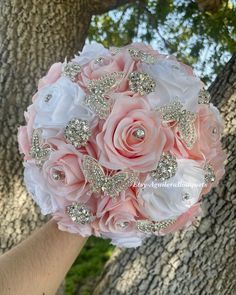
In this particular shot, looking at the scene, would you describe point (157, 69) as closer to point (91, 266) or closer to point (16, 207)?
point (16, 207)

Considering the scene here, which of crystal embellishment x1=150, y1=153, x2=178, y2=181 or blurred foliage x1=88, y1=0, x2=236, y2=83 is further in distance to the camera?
blurred foliage x1=88, y1=0, x2=236, y2=83

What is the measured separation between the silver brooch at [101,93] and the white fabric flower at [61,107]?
0.04 feet

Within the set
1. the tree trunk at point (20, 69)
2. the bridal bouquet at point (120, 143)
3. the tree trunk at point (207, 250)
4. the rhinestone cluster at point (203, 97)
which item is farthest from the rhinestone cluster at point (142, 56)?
the tree trunk at point (20, 69)

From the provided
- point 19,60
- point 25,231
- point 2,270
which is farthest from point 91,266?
point 2,270

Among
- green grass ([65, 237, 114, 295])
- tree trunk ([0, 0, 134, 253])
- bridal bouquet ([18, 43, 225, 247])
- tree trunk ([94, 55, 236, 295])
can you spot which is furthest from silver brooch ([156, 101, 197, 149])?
green grass ([65, 237, 114, 295])

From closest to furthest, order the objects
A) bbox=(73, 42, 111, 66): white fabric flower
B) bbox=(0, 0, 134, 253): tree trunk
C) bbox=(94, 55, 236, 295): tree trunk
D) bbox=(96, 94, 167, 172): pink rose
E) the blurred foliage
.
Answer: bbox=(96, 94, 167, 172): pink rose → bbox=(73, 42, 111, 66): white fabric flower → bbox=(94, 55, 236, 295): tree trunk → bbox=(0, 0, 134, 253): tree trunk → the blurred foliage

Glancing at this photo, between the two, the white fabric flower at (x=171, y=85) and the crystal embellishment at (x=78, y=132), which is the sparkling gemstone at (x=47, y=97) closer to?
the crystal embellishment at (x=78, y=132)

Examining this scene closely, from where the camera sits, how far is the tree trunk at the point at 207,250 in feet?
5.15

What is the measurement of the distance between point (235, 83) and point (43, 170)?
96 cm

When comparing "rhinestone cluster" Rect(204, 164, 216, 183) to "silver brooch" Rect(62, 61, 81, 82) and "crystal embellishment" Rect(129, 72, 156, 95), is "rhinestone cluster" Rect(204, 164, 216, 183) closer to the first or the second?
"crystal embellishment" Rect(129, 72, 156, 95)

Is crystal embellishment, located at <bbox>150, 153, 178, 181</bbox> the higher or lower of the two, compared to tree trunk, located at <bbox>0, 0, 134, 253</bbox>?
higher

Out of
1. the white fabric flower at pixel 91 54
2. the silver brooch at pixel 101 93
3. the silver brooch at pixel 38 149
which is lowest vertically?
the silver brooch at pixel 38 149

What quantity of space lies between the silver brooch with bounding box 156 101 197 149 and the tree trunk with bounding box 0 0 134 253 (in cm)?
108

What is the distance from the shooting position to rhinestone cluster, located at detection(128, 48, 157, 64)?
35.5 inches
